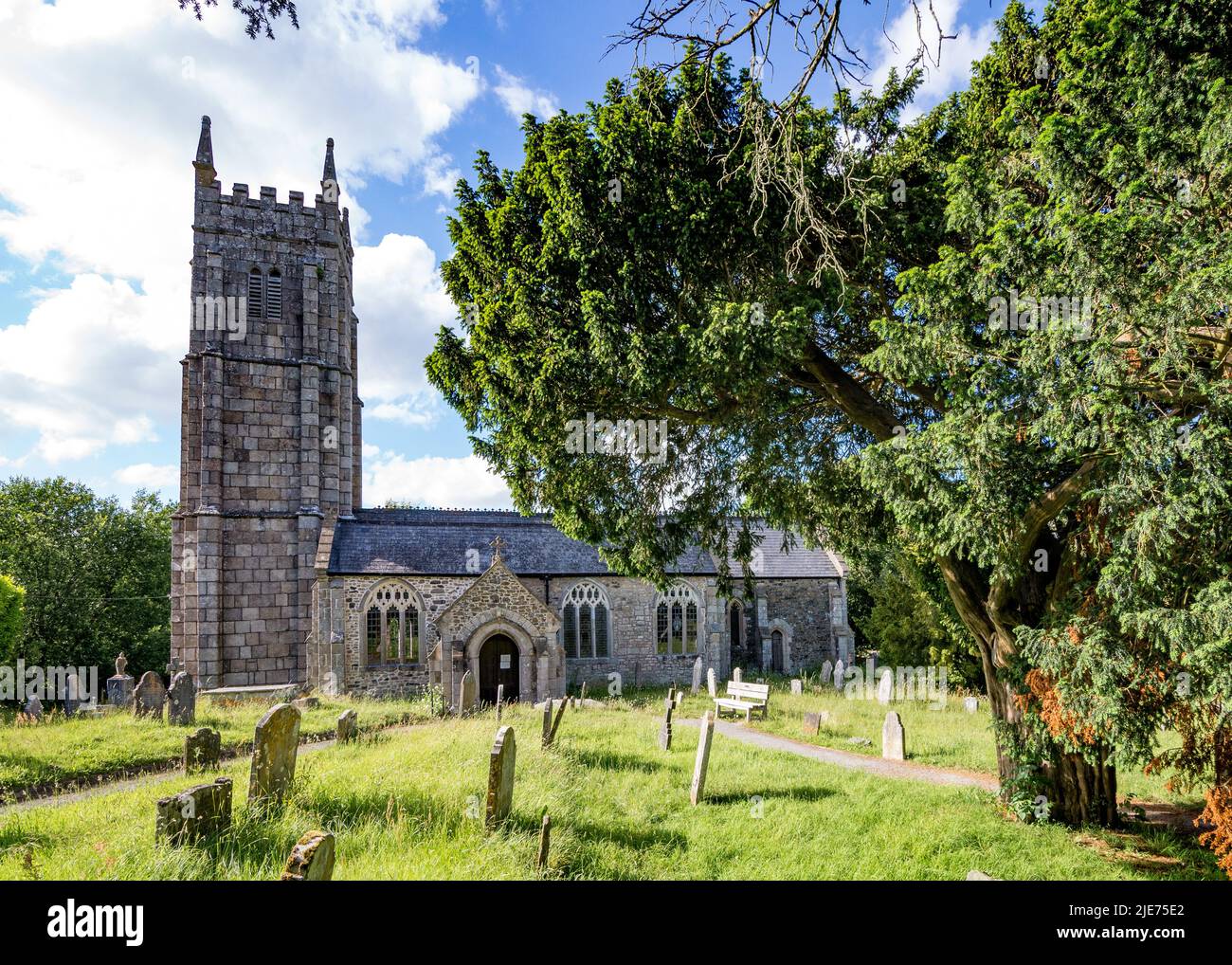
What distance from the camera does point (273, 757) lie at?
23.3 ft

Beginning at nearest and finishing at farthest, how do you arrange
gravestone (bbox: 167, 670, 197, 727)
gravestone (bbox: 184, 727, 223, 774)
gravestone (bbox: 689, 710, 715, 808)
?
1. gravestone (bbox: 689, 710, 715, 808)
2. gravestone (bbox: 184, 727, 223, 774)
3. gravestone (bbox: 167, 670, 197, 727)

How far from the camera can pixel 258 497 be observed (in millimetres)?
23484

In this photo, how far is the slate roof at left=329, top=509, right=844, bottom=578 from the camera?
2261 centimetres

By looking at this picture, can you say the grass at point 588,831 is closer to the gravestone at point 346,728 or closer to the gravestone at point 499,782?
the gravestone at point 499,782

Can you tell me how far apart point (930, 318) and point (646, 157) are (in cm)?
404

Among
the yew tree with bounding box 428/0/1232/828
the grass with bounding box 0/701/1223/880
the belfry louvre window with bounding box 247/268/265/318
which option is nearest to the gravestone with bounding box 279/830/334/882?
the grass with bounding box 0/701/1223/880

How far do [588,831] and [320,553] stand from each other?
1760cm

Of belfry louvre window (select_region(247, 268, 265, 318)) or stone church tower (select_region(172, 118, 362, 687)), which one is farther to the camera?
belfry louvre window (select_region(247, 268, 265, 318))

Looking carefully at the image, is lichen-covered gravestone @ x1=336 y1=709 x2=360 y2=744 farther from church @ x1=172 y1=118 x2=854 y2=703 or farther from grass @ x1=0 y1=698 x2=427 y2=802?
church @ x1=172 y1=118 x2=854 y2=703

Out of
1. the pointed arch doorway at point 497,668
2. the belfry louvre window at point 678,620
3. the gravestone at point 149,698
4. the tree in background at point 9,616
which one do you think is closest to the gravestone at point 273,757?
the gravestone at point 149,698

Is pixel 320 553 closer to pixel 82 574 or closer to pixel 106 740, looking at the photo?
pixel 106 740

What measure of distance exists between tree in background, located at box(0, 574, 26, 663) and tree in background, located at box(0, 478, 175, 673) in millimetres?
9423

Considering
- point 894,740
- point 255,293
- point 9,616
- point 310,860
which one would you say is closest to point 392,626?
point 9,616
